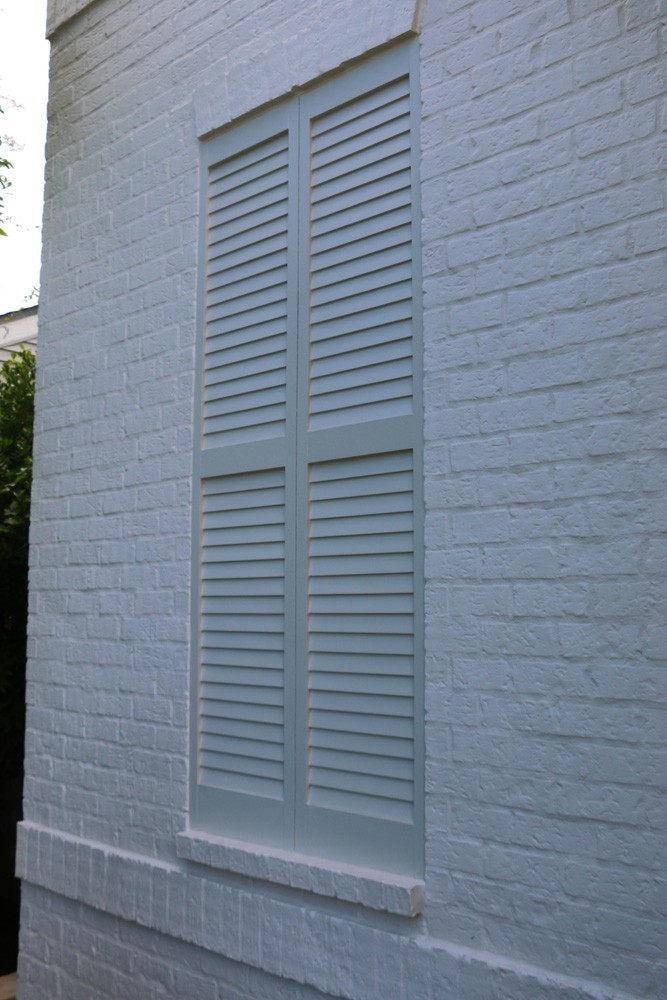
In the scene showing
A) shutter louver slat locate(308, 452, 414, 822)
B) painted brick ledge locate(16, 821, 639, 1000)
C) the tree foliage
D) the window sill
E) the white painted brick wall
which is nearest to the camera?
the white painted brick wall

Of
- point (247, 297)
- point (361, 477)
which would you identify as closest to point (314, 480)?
point (361, 477)

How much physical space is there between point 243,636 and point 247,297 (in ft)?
3.86

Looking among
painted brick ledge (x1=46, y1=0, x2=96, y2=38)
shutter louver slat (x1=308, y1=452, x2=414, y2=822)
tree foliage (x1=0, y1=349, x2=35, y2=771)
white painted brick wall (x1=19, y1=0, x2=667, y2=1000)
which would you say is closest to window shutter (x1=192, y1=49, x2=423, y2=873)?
shutter louver slat (x1=308, y1=452, x2=414, y2=822)

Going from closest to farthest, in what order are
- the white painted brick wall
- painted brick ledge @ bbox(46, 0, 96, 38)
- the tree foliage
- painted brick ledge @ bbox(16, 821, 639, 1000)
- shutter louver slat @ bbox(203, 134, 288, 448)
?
the white painted brick wall < painted brick ledge @ bbox(16, 821, 639, 1000) < shutter louver slat @ bbox(203, 134, 288, 448) < painted brick ledge @ bbox(46, 0, 96, 38) < the tree foliage

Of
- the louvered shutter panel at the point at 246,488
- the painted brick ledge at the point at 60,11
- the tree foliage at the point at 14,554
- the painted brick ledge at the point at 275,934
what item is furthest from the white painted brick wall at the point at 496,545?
the tree foliage at the point at 14,554

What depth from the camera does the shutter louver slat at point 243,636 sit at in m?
3.39

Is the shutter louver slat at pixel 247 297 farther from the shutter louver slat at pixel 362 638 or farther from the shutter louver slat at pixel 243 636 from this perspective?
the shutter louver slat at pixel 362 638

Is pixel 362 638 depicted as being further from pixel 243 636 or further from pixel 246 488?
pixel 246 488

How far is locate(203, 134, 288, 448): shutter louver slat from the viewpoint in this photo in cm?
351

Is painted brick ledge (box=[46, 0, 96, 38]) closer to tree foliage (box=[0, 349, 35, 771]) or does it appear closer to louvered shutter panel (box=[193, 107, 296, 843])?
louvered shutter panel (box=[193, 107, 296, 843])

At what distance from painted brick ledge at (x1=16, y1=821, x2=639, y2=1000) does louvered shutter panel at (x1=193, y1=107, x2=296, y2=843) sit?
253 millimetres

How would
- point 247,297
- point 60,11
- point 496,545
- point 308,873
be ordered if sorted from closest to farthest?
point 496,545, point 308,873, point 247,297, point 60,11

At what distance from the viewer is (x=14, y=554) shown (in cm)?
602

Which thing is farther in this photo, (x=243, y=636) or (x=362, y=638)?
(x=243, y=636)
